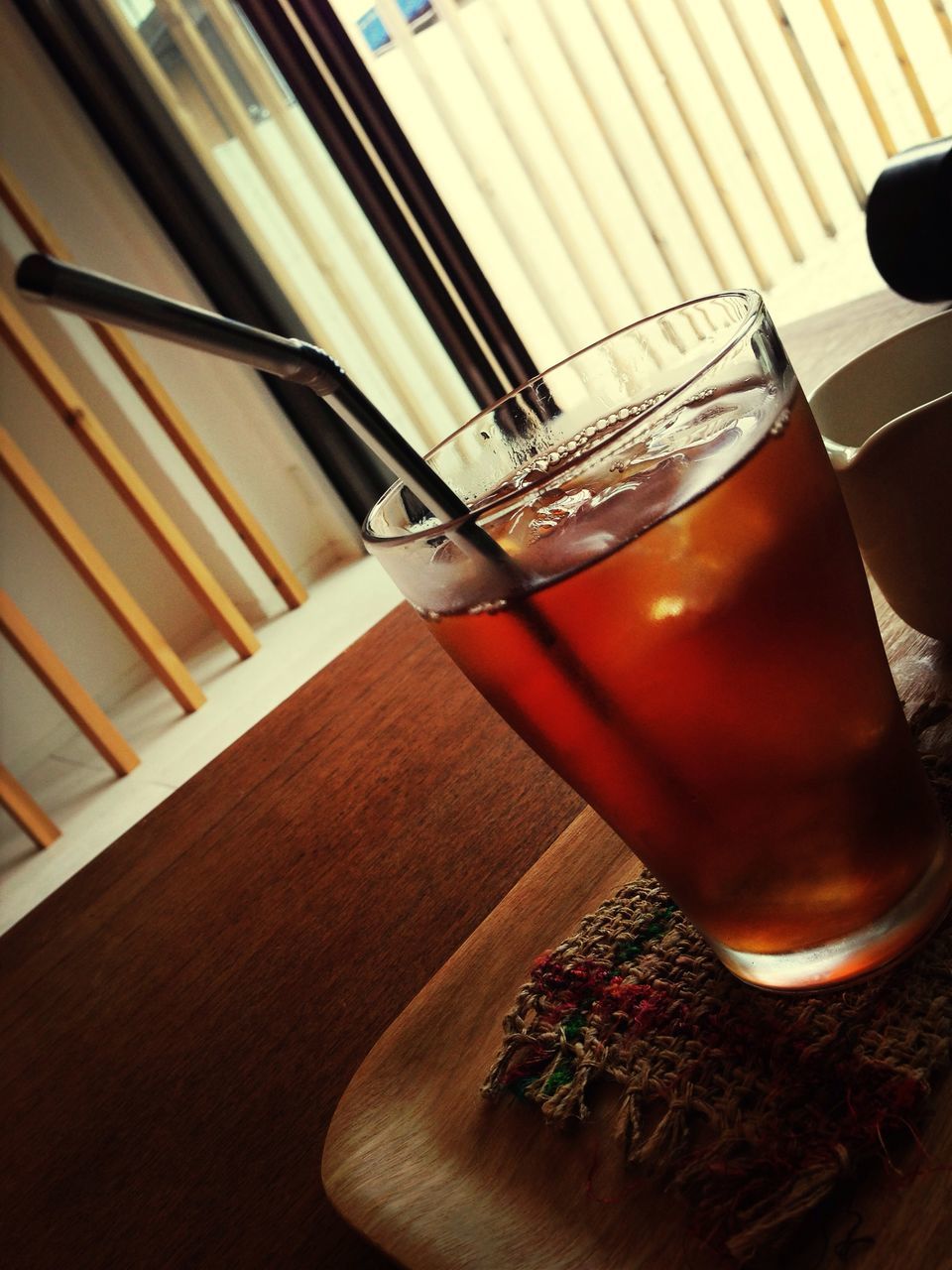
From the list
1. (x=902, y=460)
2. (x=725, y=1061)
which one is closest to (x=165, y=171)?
(x=902, y=460)

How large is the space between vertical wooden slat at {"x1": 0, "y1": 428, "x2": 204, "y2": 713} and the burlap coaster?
2018 millimetres

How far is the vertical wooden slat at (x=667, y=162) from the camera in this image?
3.29m

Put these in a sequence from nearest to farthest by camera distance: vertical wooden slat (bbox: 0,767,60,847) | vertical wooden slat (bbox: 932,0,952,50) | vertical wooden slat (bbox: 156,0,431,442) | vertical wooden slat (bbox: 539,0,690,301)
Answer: vertical wooden slat (bbox: 0,767,60,847) → vertical wooden slat (bbox: 156,0,431,442) → vertical wooden slat (bbox: 932,0,952,50) → vertical wooden slat (bbox: 539,0,690,301)

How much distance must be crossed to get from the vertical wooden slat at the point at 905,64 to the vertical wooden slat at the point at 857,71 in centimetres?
14

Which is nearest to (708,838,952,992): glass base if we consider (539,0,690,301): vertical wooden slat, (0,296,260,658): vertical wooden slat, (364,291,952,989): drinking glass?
(364,291,952,989): drinking glass

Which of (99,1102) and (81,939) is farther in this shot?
(81,939)

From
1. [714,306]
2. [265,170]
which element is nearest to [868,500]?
[714,306]

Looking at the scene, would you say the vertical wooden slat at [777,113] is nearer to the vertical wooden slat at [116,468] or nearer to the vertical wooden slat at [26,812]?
the vertical wooden slat at [116,468]

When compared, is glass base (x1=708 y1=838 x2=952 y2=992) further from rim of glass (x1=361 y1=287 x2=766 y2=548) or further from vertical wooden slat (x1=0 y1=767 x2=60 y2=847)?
vertical wooden slat (x1=0 y1=767 x2=60 y2=847)

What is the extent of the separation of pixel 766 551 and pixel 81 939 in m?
0.57

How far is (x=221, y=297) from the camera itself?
8.83 feet

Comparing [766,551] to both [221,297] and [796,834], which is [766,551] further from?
[221,297]

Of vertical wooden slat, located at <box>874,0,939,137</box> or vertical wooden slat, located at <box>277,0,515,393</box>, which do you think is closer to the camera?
vertical wooden slat, located at <box>277,0,515,393</box>

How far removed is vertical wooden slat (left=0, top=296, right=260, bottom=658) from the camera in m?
2.28
